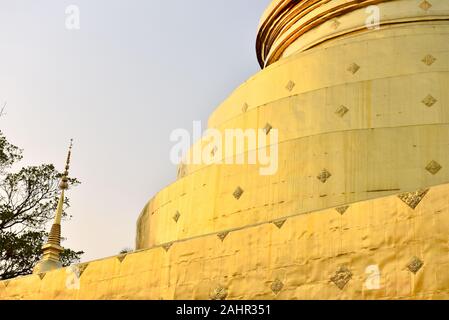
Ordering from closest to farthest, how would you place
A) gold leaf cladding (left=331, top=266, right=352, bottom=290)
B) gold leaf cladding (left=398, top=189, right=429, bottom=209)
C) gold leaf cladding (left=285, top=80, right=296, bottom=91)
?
gold leaf cladding (left=398, top=189, right=429, bottom=209) < gold leaf cladding (left=331, top=266, right=352, bottom=290) < gold leaf cladding (left=285, top=80, right=296, bottom=91)

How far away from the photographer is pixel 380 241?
7.05m

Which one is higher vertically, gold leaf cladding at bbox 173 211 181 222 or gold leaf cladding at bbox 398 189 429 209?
gold leaf cladding at bbox 173 211 181 222

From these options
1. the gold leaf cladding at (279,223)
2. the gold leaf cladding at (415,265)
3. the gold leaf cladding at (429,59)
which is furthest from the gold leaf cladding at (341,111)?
the gold leaf cladding at (415,265)

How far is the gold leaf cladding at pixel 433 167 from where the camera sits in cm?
880

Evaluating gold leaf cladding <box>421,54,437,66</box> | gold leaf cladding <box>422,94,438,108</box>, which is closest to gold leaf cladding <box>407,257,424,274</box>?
gold leaf cladding <box>422,94,438,108</box>

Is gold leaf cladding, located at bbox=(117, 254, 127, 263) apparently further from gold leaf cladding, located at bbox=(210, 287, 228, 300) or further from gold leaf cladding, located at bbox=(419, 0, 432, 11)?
gold leaf cladding, located at bbox=(419, 0, 432, 11)

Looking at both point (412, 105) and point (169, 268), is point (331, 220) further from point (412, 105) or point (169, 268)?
point (412, 105)

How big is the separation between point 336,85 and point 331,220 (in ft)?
11.3

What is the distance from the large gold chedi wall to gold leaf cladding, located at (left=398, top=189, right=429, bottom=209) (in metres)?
0.01

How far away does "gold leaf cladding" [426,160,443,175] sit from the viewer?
8.80 m

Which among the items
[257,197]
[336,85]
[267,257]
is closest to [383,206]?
[267,257]

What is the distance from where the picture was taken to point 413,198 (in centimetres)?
701
